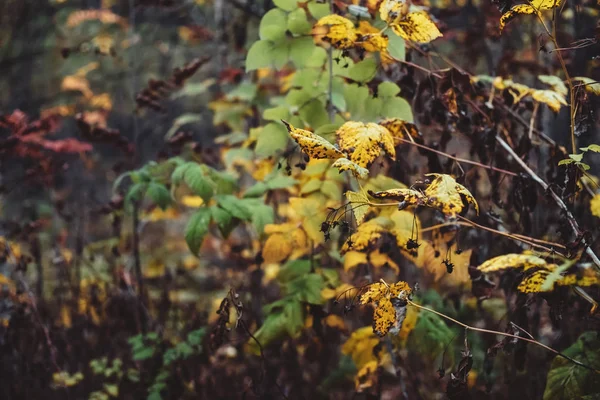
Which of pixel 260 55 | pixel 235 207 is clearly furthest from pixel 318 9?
pixel 235 207

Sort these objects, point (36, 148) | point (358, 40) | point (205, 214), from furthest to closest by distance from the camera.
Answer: point (36, 148) → point (205, 214) → point (358, 40)

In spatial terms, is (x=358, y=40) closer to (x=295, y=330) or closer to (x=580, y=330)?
(x=295, y=330)

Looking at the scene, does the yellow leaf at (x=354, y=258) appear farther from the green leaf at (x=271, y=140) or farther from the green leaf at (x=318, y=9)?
the green leaf at (x=318, y=9)

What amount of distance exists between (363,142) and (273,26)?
70cm

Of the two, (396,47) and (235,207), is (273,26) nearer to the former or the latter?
(396,47)

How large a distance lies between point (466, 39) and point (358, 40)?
179cm

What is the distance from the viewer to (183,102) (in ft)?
34.1

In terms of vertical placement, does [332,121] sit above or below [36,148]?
above

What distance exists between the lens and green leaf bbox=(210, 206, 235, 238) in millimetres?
1694

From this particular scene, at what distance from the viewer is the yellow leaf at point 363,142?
123cm

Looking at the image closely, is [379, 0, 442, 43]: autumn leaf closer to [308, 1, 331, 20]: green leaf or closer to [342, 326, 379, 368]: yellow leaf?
[308, 1, 331, 20]: green leaf

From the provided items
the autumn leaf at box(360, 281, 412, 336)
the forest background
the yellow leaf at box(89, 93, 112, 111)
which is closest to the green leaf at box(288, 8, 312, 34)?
the forest background

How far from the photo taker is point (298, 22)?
65.2 inches

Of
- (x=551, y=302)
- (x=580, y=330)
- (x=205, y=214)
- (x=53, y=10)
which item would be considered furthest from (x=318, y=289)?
(x=53, y=10)
